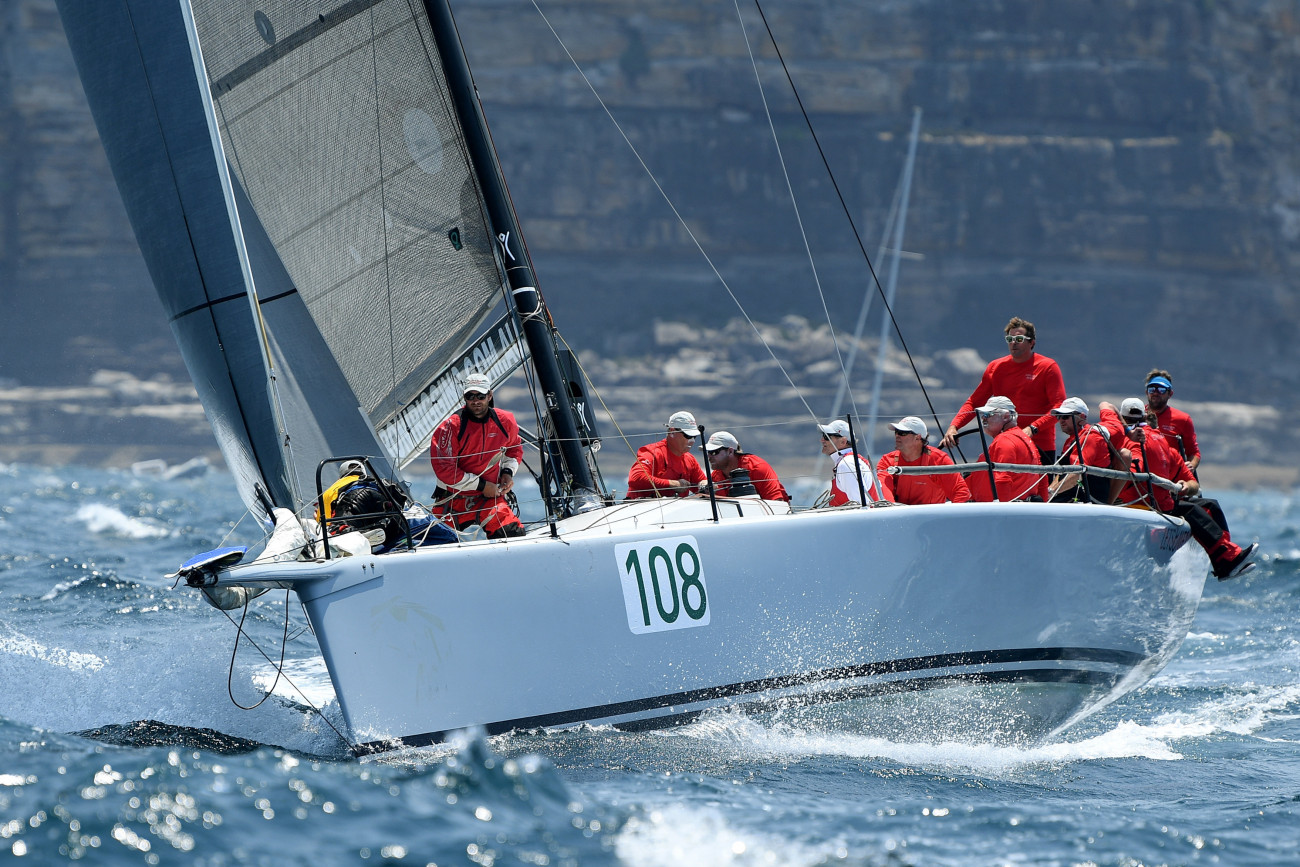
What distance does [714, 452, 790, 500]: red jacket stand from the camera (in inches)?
223

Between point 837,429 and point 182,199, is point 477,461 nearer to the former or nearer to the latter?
point 837,429

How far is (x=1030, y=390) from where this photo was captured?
6121mm

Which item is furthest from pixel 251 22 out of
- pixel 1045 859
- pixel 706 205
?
pixel 706 205

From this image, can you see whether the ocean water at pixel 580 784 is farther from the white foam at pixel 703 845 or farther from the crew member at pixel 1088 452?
the crew member at pixel 1088 452

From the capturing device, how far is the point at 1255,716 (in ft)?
20.5

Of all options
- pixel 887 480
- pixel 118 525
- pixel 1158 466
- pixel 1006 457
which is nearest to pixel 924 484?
pixel 887 480

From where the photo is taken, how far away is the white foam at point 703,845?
3398 mm

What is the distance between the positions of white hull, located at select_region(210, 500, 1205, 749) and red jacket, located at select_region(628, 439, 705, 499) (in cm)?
51

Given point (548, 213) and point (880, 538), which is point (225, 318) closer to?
point (880, 538)

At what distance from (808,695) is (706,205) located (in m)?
48.1

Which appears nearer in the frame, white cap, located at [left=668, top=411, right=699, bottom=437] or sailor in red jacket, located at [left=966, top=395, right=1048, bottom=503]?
sailor in red jacket, located at [left=966, top=395, right=1048, bottom=503]

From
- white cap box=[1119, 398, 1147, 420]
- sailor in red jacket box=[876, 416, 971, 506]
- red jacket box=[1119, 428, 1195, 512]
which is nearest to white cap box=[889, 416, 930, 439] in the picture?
sailor in red jacket box=[876, 416, 971, 506]

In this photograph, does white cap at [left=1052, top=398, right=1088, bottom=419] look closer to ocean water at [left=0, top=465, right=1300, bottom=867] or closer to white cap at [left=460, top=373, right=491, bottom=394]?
ocean water at [left=0, top=465, right=1300, bottom=867]

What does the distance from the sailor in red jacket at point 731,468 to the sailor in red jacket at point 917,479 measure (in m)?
0.44
